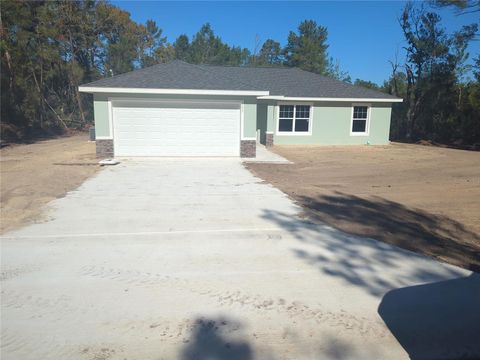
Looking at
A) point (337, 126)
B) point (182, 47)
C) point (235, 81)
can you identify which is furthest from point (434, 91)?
point (182, 47)

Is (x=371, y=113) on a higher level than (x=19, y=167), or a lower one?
higher

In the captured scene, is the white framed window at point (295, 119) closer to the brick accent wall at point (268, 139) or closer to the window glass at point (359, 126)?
the brick accent wall at point (268, 139)

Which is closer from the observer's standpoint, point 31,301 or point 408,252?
point 31,301

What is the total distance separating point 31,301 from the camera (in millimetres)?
3707

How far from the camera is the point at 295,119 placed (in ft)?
67.4

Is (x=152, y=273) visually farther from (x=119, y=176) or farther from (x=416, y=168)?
(x=416, y=168)

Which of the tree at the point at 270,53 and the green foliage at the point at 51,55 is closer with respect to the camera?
the green foliage at the point at 51,55

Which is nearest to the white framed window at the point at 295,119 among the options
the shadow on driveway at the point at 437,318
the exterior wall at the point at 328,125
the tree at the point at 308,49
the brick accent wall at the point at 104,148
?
the exterior wall at the point at 328,125

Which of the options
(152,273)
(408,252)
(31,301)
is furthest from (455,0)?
(31,301)

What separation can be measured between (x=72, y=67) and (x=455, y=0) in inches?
1272

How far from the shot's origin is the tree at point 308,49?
1900 inches

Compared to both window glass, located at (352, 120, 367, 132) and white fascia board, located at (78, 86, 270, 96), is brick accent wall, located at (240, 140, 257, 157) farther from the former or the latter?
window glass, located at (352, 120, 367, 132)

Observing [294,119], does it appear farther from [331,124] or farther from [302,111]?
[331,124]

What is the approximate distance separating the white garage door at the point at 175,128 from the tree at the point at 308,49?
37.0 m
